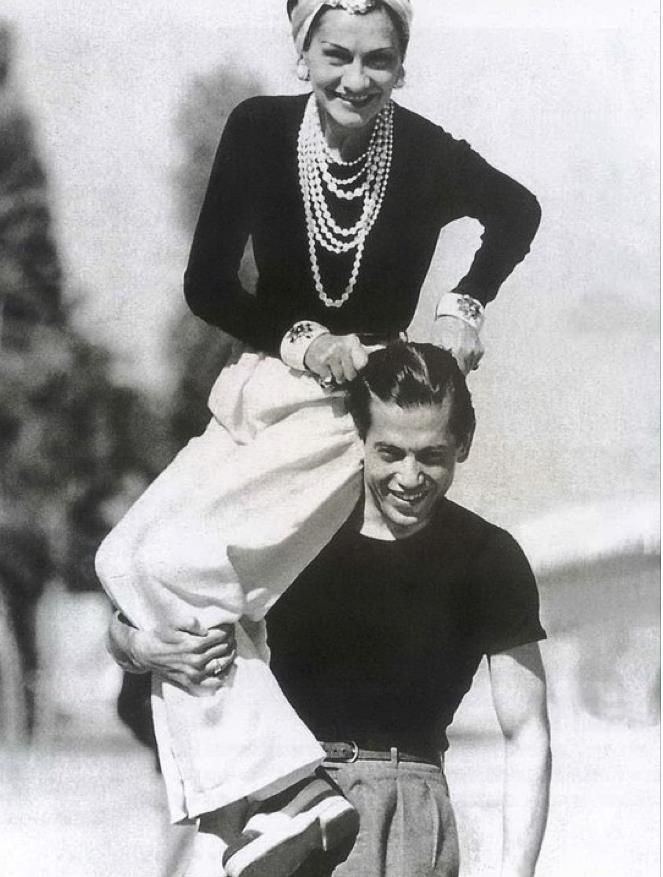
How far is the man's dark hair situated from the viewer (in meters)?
3.17

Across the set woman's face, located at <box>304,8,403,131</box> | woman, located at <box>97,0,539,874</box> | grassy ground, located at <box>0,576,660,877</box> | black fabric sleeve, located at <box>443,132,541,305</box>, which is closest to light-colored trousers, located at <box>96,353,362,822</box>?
woman, located at <box>97,0,539,874</box>

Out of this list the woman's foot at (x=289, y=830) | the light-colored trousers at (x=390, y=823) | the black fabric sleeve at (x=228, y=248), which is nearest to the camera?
the woman's foot at (x=289, y=830)

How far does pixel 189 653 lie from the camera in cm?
304

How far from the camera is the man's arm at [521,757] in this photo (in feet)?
10.6

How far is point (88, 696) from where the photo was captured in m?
3.21

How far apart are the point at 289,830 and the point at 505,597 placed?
0.67 meters

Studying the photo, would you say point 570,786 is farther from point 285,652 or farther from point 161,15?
point 161,15

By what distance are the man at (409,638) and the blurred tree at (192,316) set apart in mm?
315

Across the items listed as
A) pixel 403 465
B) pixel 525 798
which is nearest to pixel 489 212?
pixel 403 465

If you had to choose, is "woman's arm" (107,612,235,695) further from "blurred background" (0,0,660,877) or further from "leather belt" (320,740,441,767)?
"leather belt" (320,740,441,767)

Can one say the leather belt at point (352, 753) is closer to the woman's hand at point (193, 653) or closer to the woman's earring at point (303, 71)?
the woman's hand at point (193, 653)

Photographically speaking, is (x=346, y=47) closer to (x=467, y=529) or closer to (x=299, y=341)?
(x=299, y=341)

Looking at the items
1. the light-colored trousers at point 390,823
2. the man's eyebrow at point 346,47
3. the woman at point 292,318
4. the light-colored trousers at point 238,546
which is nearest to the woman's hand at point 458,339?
the woman at point 292,318

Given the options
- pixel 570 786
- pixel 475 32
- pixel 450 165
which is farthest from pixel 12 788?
pixel 475 32
